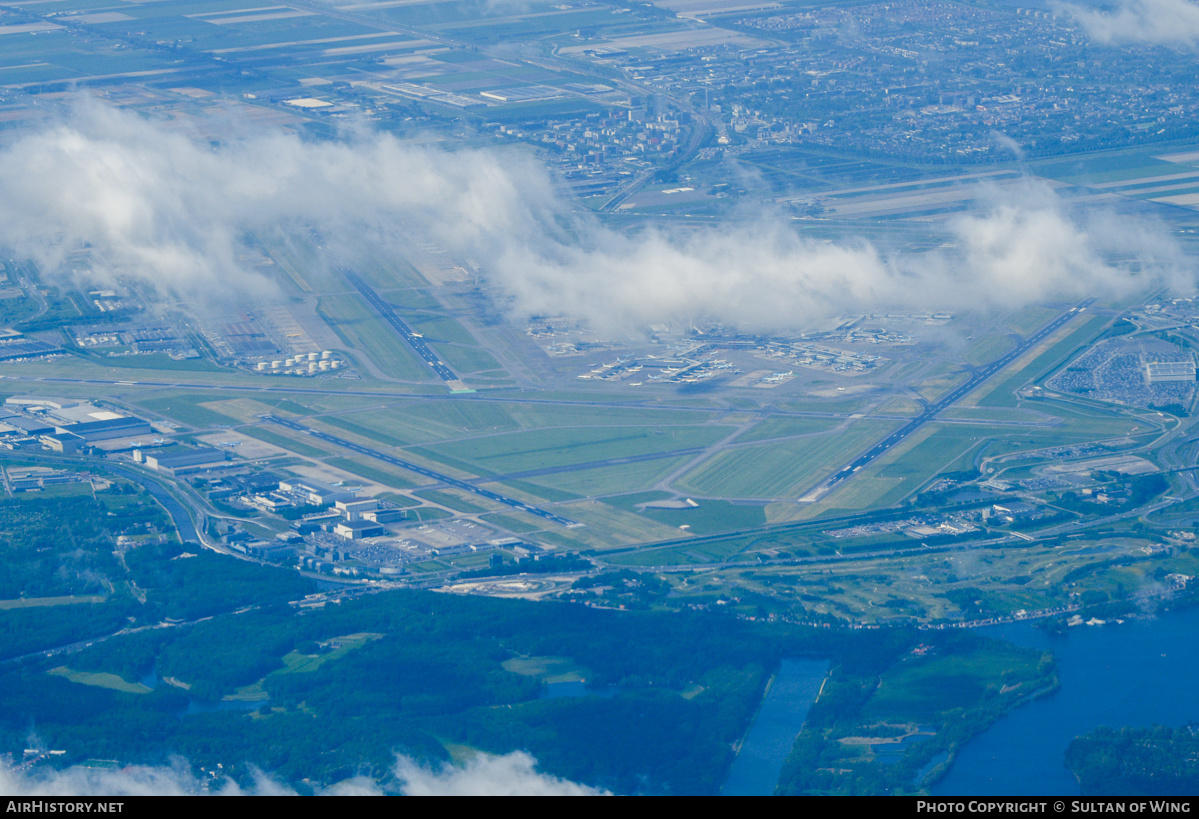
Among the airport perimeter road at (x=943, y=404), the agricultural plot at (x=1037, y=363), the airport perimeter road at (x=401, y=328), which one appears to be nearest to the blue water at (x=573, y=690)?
the airport perimeter road at (x=943, y=404)

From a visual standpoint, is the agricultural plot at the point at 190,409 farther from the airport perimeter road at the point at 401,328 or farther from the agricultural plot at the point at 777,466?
the agricultural plot at the point at 777,466

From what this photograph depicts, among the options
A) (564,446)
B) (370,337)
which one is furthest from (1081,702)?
(370,337)

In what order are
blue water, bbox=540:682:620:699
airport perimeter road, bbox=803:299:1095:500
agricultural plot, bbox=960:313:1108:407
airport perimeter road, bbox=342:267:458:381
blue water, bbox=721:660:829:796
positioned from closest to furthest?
1. blue water, bbox=721:660:829:796
2. blue water, bbox=540:682:620:699
3. airport perimeter road, bbox=803:299:1095:500
4. agricultural plot, bbox=960:313:1108:407
5. airport perimeter road, bbox=342:267:458:381

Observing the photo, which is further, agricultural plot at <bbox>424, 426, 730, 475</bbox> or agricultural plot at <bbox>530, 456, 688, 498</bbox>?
agricultural plot at <bbox>424, 426, 730, 475</bbox>

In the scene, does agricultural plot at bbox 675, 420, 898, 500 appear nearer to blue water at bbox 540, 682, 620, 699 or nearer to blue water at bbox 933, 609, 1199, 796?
blue water at bbox 933, 609, 1199, 796

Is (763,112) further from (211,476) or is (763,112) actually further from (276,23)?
(211,476)

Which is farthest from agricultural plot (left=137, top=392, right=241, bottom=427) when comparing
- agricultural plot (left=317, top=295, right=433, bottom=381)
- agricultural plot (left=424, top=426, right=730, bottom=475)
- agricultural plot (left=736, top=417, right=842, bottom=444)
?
agricultural plot (left=736, top=417, right=842, bottom=444)
